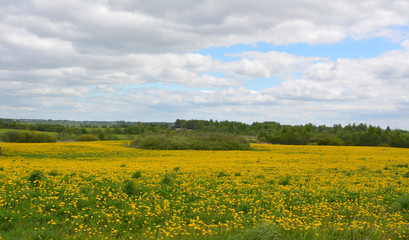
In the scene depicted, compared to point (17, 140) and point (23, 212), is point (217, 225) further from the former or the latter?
point (17, 140)

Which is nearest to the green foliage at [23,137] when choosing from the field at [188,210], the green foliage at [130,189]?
the field at [188,210]

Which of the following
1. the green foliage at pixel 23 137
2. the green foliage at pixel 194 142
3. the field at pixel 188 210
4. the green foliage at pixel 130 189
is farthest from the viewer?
the green foliage at pixel 23 137

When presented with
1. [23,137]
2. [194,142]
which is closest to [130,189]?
[194,142]

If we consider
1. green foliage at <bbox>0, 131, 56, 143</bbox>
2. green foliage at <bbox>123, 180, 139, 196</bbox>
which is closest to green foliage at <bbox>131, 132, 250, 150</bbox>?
green foliage at <bbox>0, 131, 56, 143</bbox>

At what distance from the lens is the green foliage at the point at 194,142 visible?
199 ft

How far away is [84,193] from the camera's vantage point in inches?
409

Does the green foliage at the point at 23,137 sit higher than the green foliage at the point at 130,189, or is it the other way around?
the green foliage at the point at 130,189

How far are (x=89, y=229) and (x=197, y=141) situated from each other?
2241 inches

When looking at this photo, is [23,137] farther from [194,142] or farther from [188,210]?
[188,210]

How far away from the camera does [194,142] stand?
63312 millimetres

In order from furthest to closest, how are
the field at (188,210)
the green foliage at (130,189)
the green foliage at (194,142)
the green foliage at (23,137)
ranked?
the green foliage at (23,137), the green foliage at (194,142), the green foliage at (130,189), the field at (188,210)

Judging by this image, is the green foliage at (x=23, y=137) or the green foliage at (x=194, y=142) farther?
the green foliage at (x=23, y=137)

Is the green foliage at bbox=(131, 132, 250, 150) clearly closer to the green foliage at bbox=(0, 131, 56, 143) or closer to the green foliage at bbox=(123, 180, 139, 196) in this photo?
the green foliage at bbox=(0, 131, 56, 143)

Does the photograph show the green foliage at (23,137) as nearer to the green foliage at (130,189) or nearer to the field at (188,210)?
the field at (188,210)
